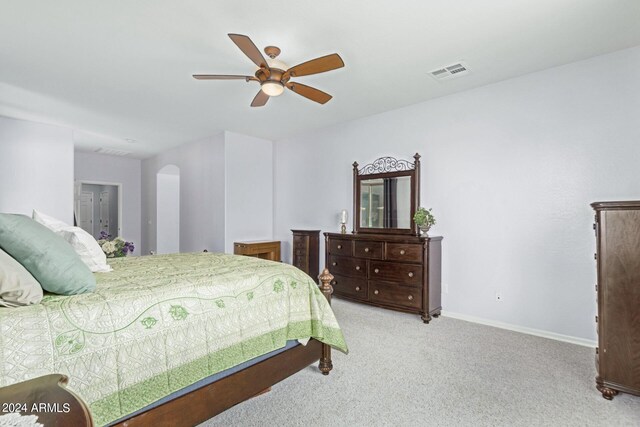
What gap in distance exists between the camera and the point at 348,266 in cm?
416

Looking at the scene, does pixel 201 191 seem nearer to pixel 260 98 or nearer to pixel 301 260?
pixel 301 260

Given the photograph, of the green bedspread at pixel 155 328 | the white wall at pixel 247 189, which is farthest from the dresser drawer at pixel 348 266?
the white wall at pixel 247 189

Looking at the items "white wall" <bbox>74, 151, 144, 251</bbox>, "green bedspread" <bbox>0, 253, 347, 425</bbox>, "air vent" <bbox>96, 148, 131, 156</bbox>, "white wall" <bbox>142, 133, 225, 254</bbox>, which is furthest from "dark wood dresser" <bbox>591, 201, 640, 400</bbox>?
"white wall" <bbox>74, 151, 144, 251</bbox>

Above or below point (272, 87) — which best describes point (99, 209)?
below

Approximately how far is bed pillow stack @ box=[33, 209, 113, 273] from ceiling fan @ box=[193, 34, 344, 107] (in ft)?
4.93

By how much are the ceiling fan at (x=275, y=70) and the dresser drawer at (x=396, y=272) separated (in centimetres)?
205

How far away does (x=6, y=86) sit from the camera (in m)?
3.62

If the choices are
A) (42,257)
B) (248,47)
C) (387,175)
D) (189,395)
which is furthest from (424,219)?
(42,257)

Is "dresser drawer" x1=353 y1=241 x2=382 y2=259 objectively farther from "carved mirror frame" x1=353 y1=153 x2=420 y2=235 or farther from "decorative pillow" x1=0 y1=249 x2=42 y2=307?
"decorative pillow" x1=0 y1=249 x2=42 y2=307

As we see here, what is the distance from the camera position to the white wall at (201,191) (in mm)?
5488

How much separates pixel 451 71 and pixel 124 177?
7.82 m

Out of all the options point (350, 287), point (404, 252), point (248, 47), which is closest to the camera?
point (248, 47)

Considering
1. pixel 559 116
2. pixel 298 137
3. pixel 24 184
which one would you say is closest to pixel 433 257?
pixel 559 116

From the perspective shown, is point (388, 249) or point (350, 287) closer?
point (388, 249)
